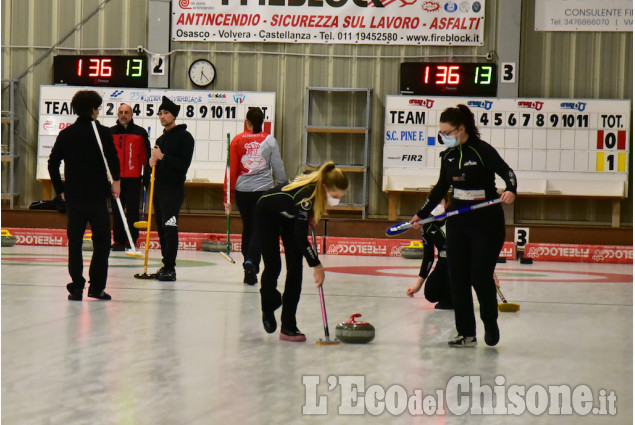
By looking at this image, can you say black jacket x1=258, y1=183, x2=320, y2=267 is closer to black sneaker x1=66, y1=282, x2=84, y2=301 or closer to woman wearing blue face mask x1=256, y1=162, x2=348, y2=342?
woman wearing blue face mask x1=256, y1=162, x2=348, y2=342

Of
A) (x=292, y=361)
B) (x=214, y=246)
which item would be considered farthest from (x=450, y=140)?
(x=214, y=246)

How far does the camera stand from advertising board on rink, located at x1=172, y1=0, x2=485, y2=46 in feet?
44.1

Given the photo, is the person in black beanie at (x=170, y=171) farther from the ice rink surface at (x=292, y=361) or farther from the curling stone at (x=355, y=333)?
the curling stone at (x=355, y=333)

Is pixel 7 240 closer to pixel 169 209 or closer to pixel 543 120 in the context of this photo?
pixel 169 209

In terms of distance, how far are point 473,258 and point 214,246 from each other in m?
7.09

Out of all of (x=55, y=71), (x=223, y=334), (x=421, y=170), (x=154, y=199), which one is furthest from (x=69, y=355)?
(x=55, y=71)

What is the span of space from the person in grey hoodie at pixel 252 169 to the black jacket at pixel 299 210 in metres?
2.36

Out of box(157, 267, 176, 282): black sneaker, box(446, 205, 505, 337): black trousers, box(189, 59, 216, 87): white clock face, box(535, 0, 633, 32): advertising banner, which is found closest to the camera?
box(446, 205, 505, 337): black trousers

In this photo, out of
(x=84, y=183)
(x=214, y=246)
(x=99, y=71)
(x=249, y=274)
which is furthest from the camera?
(x=99, y=71)

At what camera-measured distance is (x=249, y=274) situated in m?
7.30

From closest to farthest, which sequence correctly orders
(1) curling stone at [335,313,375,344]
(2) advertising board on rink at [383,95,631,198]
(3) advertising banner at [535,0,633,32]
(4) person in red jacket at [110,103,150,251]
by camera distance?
(1) curling stone at [335,313,375,344] < (4) person in red jacket at [110,103,150,251] < (2) advertising board on rink at [383,95,631,198] < (3) advertising banner at [535,0,633,32]

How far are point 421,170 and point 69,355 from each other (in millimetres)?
9316

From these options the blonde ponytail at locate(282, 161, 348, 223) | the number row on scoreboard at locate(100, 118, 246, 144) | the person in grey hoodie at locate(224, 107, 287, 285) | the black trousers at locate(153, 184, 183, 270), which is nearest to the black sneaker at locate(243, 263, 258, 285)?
the person in grey hoodie at locate(224, 107, 287, 285)

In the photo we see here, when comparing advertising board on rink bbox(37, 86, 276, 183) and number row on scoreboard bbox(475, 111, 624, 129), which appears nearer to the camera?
number row on scoreboard bbox(475, 111, 624, 129)
